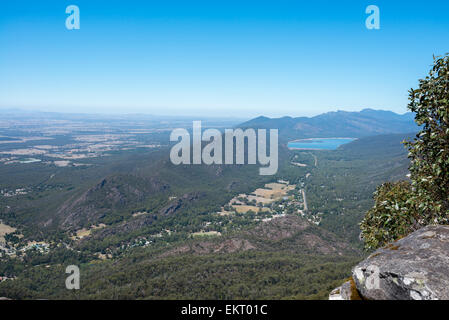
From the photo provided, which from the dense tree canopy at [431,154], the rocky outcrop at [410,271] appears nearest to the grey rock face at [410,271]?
the rocky outcrop at [410,271]

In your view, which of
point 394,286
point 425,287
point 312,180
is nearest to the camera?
point 425,287

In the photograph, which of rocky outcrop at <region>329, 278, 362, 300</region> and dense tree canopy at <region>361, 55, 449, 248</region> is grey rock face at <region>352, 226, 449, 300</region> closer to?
rocky outcrop at <region>329, 278, 362, 300</region>

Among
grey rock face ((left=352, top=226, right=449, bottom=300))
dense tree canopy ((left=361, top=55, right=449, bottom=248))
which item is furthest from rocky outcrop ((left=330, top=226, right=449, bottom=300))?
dense tree canopy ((left=361, top=55, right=449, bottom=248))

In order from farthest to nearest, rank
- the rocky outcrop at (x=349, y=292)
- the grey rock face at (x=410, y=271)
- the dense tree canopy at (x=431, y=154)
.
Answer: the dense tree canopy at (x=431, y=154), the rocky outcrop at (x=349, y=292), the grey rock face at (x=410, y=271)

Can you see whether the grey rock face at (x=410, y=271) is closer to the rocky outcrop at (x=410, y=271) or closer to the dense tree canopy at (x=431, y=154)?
the rocky outcrop at (x=410, y=271)

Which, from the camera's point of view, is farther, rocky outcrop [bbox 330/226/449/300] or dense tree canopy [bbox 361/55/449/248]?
dense tree canopy [bbox 361/55/449/248]

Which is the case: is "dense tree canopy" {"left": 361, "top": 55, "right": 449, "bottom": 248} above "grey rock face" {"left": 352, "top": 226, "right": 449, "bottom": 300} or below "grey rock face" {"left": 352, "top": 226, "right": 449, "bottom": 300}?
above
